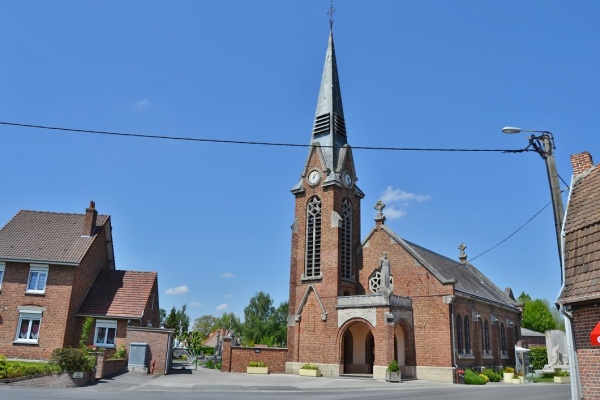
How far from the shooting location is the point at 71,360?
2158 centimetres

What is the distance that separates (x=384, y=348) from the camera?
3002 centimetres

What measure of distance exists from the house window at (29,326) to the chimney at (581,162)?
30.9 metres

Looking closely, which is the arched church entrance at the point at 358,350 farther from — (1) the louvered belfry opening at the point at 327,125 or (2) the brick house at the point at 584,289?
(2) the brick house at the point at 584,289

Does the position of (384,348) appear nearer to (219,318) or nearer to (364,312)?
(364,312)

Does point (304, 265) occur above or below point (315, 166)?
below

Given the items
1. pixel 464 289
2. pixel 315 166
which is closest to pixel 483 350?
pixel 464 289

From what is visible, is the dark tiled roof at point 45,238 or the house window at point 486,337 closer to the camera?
the dark tiled roof at point 45,238

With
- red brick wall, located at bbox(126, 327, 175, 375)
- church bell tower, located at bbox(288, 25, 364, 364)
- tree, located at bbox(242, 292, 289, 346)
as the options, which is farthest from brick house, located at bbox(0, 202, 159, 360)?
tree, located at bbox(242, 292, 289, 346)

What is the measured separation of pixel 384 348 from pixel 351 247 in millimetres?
9496

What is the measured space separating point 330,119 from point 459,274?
17.7m

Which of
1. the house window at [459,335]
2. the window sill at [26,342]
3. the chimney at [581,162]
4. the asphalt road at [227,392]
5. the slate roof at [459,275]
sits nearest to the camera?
the chimney at [581,162]

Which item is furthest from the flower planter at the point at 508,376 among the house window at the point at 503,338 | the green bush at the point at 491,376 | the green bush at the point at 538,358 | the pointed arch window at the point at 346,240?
the green bush at the point at 538,358

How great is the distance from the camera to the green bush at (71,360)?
845 inches

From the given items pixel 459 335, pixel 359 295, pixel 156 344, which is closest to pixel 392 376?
pixel 359 295
